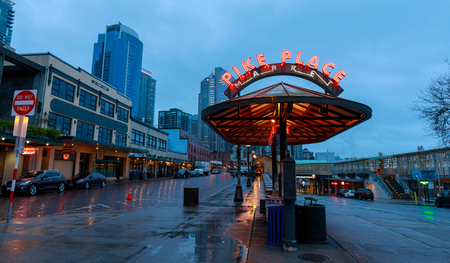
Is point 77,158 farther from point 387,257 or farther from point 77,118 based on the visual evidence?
point 387,257

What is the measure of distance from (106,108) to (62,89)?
7589 mm

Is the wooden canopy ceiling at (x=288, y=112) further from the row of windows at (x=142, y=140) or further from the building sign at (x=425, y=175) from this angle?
the row of windows at (x=142, y=140)

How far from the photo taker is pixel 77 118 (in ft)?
92.8

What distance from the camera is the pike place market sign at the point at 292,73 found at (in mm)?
7898

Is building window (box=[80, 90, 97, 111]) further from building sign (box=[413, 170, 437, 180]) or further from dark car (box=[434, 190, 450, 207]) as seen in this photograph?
building sign (box=[413, 170, 437, 180])

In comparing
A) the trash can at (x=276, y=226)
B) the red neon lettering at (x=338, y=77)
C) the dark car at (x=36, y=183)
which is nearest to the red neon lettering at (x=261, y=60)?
the red neon lettering at (x=338, y=77)

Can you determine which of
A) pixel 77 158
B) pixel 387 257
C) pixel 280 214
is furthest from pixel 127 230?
pixel 77 158

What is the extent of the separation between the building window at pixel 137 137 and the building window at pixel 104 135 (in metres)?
6.36

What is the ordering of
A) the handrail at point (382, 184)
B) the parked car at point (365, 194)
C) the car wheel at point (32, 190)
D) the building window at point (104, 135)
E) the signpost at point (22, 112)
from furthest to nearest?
1. the handrail at point (382, 184)
2. the building window at point (104, 135)
3. the parked car at point (365, 194)
4. the car wheel at point (32, 190)
5. the signpost at point (22, 112)

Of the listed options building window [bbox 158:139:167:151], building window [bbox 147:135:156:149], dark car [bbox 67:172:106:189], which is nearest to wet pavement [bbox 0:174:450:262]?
dark car [bbox 67:172:106:189]

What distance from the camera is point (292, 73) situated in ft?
26.3

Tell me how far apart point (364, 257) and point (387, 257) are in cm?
52

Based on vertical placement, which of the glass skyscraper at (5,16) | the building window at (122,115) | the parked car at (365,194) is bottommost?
the parked car at (365,194)

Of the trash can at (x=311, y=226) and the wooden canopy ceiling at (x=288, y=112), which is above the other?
the wooden canopy ceiling at (x=288, y=112)
